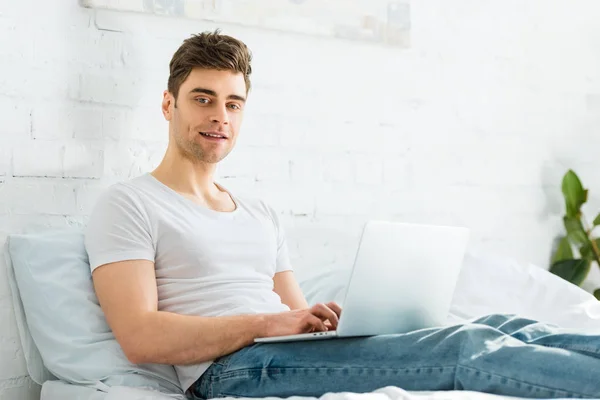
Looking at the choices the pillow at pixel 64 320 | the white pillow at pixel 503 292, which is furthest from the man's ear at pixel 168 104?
the white pillow at pixel 503 292

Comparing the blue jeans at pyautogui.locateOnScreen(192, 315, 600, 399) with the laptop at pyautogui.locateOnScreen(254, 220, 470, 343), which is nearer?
the blue jeans at pyautogui.locateOnScreen(192, 315, 600, 399)

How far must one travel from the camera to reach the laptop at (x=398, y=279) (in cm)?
154

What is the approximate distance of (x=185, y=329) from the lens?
5.70 feet

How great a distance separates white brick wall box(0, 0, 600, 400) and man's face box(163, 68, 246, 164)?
0.19m

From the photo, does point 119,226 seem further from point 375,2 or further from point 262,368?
point 375,2

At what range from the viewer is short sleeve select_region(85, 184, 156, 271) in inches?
71.4

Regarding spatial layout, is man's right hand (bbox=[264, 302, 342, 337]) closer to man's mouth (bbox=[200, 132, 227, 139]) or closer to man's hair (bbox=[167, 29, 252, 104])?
man's mouth (bbox=[200, 132, 227, 139])

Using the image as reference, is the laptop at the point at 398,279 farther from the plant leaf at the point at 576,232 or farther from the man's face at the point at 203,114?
the plant leaf at the point at 576,232

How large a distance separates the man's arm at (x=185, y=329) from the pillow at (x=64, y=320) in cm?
7

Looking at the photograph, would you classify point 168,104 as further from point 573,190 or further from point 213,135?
point 573,190

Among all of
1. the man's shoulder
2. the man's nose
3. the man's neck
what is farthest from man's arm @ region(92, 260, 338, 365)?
the man's nose

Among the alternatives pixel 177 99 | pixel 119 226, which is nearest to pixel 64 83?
pixel 177 99

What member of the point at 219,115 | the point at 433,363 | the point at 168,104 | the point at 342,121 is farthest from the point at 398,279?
the point at 342,121

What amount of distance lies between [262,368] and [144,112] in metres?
0.87
